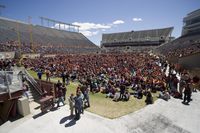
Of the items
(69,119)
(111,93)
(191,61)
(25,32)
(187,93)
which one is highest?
(25,32)

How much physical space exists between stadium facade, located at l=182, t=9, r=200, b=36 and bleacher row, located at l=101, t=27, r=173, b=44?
5729mm

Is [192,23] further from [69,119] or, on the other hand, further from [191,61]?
[69,119]

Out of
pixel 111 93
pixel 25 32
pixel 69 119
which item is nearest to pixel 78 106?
pixel 69 119

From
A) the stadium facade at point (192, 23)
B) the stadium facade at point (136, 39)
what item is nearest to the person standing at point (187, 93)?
the stadium facade at point (136, 39)

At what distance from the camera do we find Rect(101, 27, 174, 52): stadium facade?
68.1 meters

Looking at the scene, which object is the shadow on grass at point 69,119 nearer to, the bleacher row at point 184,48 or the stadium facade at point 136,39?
the bleacher row at point 184,48

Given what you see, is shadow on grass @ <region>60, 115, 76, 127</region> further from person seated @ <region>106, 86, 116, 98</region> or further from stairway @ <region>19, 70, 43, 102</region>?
person seated @ <region>106, 86, 116, 98</region>

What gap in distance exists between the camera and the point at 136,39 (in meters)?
76.1

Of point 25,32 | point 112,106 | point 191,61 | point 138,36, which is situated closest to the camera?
point 112,106

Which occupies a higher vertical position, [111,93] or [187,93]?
[187,93]

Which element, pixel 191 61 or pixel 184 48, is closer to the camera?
pixel 191 61

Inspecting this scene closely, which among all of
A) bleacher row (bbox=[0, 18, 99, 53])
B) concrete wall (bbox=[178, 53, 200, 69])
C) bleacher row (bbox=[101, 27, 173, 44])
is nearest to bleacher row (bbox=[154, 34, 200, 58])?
concrete wall (bbox=[178, 53, 200, 69])

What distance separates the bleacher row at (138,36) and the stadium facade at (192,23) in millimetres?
5729

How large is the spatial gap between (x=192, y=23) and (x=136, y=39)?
23201 millimetres
